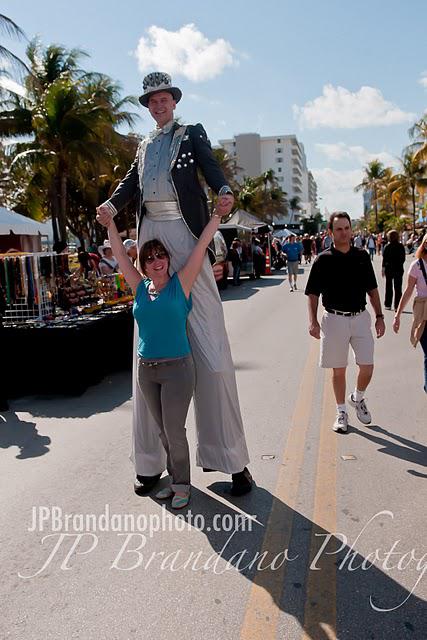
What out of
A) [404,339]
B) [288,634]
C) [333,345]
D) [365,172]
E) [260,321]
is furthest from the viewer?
[365,172]

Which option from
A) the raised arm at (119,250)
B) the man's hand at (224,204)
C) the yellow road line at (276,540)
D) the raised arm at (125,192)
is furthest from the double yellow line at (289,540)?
the raised arm at (125,192)

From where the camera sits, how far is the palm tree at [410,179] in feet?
173

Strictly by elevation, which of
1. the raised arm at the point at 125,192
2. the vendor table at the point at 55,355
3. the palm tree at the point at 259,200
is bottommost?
the vendor table at the point at 55,355

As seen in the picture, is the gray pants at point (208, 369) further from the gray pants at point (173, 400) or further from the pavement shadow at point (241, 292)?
the pavement shadow at point (241, 292)

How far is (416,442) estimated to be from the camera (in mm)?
4910

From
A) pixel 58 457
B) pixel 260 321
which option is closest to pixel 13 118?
pixel 260 321

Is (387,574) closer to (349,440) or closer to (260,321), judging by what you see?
(349,440)

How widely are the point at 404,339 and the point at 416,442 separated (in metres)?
4.99

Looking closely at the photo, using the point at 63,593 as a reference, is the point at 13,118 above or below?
above

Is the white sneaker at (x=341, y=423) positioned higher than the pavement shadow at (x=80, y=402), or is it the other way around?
the white sneaker at (x=341, y=423)

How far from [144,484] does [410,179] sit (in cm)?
5720

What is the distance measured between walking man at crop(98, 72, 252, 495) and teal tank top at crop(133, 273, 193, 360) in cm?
21

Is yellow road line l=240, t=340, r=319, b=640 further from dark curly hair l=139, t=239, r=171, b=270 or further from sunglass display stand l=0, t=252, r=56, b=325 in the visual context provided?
sunglass display stand l=0, t=252, r=56, b=325

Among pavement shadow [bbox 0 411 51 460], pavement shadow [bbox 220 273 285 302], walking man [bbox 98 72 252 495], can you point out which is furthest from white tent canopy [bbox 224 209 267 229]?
walking man [bbox 98 72 252 495]
